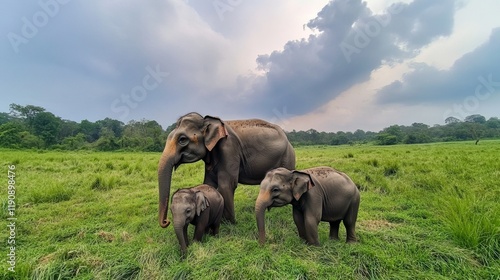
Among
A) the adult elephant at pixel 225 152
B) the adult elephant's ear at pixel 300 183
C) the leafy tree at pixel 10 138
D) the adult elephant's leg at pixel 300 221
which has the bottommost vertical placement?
the adult elephant's leg at pixel 300 221

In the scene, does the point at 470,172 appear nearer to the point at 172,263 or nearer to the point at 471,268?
the point at 471,268

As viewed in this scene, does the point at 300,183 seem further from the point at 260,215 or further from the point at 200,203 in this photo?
the point at 200,203

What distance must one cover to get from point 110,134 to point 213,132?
61371 millimetres

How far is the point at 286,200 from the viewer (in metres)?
3.87

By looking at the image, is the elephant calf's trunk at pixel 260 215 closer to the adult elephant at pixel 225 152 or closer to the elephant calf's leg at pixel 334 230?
the adult elephant at pixel 225 152

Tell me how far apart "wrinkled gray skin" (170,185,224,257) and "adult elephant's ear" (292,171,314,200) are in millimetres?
1318

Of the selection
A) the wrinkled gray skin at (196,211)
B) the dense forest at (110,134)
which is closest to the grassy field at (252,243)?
the wrinkled gray skin at (196,211)

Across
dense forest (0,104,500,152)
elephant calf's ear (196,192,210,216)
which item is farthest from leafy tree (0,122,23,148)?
elephant calf's ear (196,192,210,216)

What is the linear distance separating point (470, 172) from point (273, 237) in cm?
817

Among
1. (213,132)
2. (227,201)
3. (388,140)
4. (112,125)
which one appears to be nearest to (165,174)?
(213,132)

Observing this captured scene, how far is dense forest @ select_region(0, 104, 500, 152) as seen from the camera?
35.6 m

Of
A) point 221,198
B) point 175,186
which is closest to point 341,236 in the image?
point 221,198

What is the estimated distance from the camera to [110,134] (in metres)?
58.7

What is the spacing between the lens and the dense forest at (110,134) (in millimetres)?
35562
